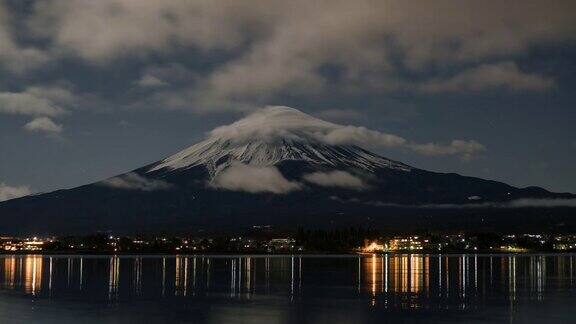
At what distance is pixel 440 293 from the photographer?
45.2m

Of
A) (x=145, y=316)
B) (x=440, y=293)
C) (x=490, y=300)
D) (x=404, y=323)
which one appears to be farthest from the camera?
(x=440, y=293)

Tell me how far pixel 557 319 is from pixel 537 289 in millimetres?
16093

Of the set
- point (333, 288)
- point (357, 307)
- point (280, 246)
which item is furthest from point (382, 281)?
point (280, 246)

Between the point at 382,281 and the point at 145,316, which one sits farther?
the point at 382,281

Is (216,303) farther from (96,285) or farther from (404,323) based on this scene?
(96,285)

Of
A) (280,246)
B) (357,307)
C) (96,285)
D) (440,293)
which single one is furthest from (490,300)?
(280,246)

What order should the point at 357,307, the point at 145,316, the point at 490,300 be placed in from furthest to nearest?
the point at 490,300 < the point at 357,307 < the point at 145,316

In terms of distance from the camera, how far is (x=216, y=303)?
39062 mm

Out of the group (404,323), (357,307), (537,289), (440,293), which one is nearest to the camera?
(404,323)

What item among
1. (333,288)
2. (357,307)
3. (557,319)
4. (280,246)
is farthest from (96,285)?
(280,246)

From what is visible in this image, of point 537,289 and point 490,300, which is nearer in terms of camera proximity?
point 490,300

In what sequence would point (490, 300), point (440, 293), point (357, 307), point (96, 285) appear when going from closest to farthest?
point (357, 307) < point (490, 300) < point (440, 293) < point (96, 285)

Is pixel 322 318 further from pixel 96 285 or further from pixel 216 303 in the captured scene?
pixel 96 285

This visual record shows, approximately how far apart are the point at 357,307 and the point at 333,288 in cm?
1295
